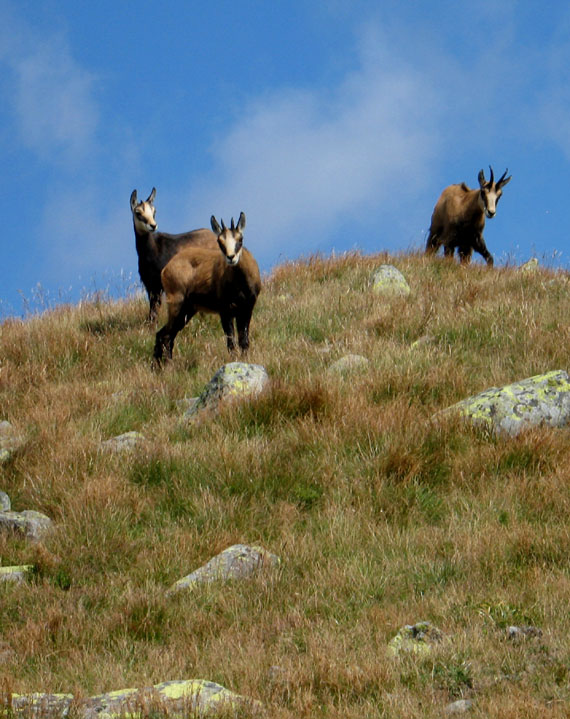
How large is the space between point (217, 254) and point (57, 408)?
9.39 feet

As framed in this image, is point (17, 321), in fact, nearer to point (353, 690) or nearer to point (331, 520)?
point (331, 520)

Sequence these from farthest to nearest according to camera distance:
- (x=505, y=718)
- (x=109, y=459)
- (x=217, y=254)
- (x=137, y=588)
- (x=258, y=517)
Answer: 1. (x=217, y=254)
2. (x=109, y=459)
3. (x=258, y=517)
4. (x=137, y=588)
5. (x=505, y=718)

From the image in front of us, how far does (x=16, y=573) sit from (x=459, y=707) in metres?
3.27

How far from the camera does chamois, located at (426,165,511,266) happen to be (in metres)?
15.0

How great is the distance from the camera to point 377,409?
7684mm

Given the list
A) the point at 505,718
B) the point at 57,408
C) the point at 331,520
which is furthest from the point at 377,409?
the point at 505,718

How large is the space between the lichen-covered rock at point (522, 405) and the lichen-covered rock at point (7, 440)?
12.6ft

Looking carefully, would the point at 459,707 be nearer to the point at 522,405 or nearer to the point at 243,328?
the point at 522,405

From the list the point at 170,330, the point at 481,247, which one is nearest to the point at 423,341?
the point at 170,330

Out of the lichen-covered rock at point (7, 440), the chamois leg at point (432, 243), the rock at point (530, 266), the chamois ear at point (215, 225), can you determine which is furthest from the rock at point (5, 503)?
the chamois leg at point (432, 243)

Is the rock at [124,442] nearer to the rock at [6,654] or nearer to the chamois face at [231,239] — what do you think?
the chamois face at [231,239]

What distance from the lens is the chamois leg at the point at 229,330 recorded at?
10.5m

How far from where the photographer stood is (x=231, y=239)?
978 centimetres

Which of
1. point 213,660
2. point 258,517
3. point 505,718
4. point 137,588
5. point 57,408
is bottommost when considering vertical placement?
point 505,718
